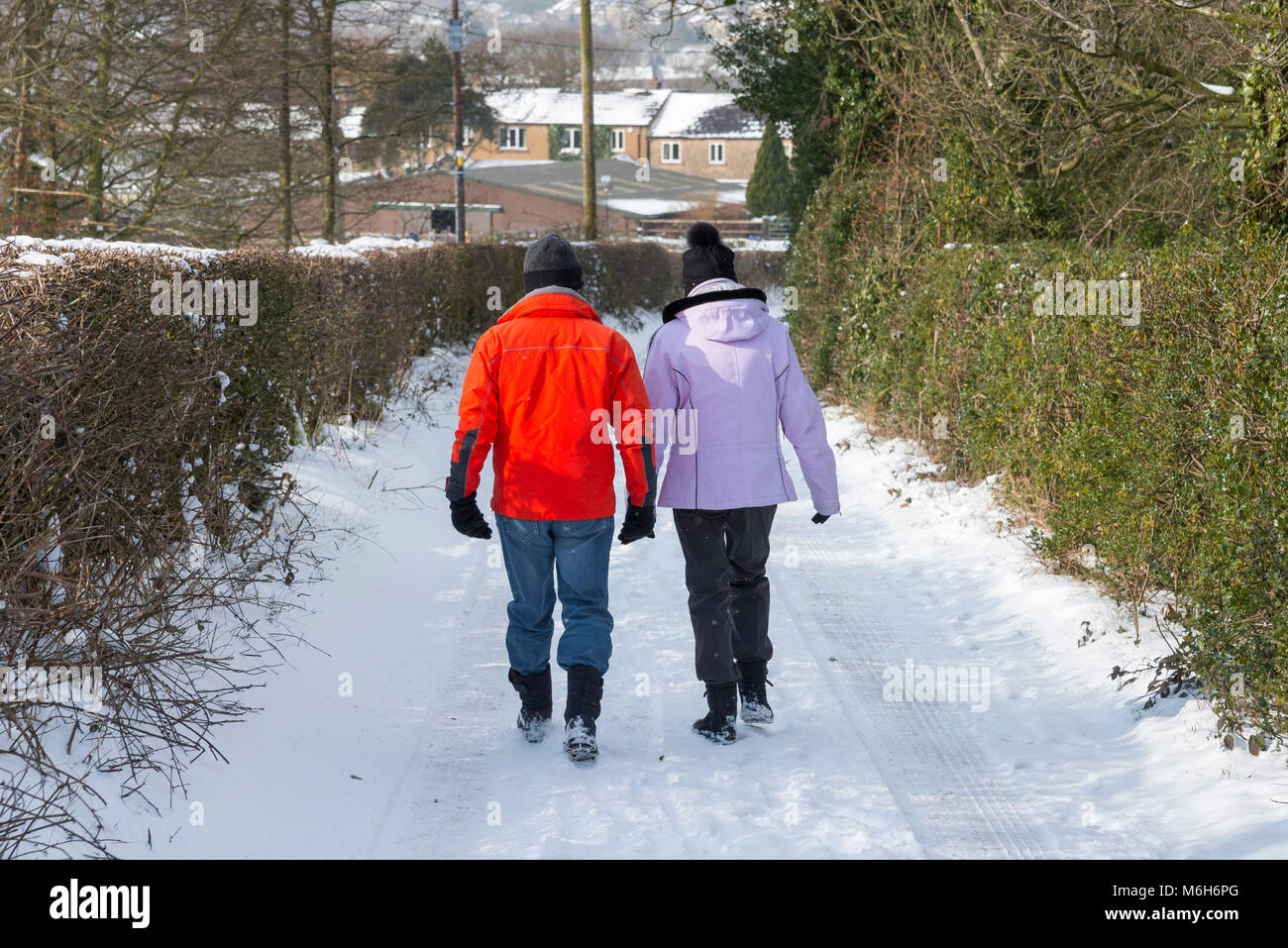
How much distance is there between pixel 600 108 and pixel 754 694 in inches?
3619

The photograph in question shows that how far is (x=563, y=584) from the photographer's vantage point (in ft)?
15.9

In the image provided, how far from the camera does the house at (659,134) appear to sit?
84375 millimetres

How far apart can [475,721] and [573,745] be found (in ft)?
2.39

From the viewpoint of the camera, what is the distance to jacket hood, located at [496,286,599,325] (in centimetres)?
464

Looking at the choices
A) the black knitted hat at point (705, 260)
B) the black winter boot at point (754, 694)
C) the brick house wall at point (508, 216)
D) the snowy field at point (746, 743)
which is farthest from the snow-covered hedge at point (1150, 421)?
the brick house wall at point (508, 216)

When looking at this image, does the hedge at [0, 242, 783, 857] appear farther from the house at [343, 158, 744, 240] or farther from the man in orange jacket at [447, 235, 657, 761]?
the house at [343, 158, 744, 240]

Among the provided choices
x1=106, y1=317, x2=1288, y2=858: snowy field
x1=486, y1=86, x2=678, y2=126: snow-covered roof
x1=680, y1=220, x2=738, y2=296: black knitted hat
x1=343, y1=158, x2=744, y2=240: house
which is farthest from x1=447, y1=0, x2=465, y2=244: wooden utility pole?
x1=486, y1=86, x2=678, y2=126: snow-covered roof

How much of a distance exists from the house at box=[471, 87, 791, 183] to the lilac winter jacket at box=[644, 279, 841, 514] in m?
80.6

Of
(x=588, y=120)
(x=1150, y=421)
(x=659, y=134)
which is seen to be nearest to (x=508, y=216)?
(x=588, y=120)

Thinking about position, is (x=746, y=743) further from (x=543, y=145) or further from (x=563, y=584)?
(x=543, y=145)

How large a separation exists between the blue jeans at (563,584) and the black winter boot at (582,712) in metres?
0.05

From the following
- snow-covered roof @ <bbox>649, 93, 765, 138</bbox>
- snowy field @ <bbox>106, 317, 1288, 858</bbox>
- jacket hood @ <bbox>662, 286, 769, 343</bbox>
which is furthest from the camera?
snow-covered roof @ <bbox>649, 93, 765, 138</bbox>

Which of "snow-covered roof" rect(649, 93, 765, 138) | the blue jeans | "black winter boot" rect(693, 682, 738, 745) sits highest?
"snow-covered roof" rect(649, 93, 765, 138)
